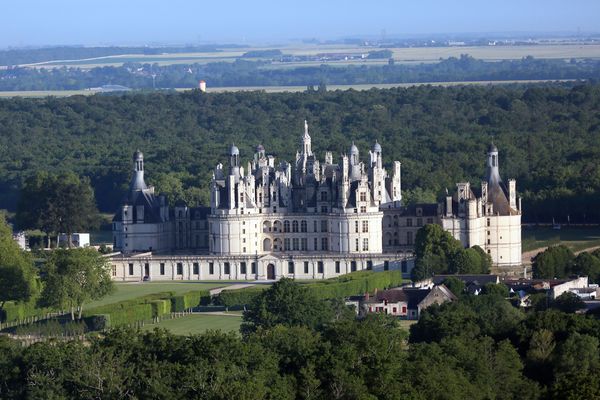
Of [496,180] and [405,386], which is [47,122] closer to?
[496,180]

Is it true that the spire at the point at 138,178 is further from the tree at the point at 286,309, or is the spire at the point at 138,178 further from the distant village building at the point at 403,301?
the tree at the point at 286,309

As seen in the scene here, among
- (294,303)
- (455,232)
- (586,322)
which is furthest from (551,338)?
(455,232)

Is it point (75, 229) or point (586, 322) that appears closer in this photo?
point (586, 322)

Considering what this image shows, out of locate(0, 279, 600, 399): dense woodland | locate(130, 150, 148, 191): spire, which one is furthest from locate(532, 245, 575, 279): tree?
locate(0, 279, 600, 399): dense woodland

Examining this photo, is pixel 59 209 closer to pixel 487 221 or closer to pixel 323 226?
pixel 323 226

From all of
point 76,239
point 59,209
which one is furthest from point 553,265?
point 59,209
